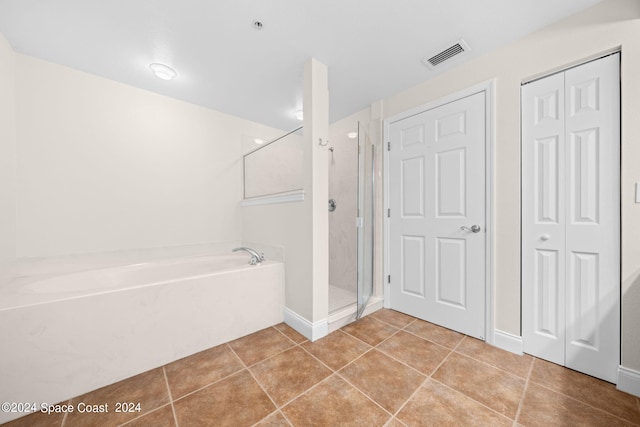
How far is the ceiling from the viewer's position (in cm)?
138

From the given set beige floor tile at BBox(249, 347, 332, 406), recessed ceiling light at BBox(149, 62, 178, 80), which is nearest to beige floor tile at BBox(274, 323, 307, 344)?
beige floor tile at BBox(249, 347, 332, 406)

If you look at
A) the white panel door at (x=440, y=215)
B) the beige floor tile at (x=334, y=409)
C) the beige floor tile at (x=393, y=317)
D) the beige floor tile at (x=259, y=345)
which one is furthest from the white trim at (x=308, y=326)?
the white panel door at (x=440, y=215)

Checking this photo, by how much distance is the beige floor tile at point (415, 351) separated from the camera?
149 centimetres

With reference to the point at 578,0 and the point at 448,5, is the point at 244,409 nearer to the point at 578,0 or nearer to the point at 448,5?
the point at 448,5

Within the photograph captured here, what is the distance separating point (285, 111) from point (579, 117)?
250cm

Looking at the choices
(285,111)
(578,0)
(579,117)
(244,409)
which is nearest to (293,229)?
(244,409)

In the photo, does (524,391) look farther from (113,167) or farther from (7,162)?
(7,162)

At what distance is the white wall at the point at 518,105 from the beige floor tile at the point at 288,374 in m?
1.41

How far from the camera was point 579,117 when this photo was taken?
1.41m

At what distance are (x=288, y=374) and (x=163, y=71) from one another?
8.37 ft

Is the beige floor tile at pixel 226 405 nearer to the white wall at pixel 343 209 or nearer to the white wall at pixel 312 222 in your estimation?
the white wall at pixel 312 222

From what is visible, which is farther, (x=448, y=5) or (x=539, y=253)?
(x=539, y=253)

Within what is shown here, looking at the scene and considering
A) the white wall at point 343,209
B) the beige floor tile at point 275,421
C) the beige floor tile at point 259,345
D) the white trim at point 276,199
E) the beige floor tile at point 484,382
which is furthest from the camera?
the white wall at point 343,209

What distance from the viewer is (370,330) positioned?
195 cm
